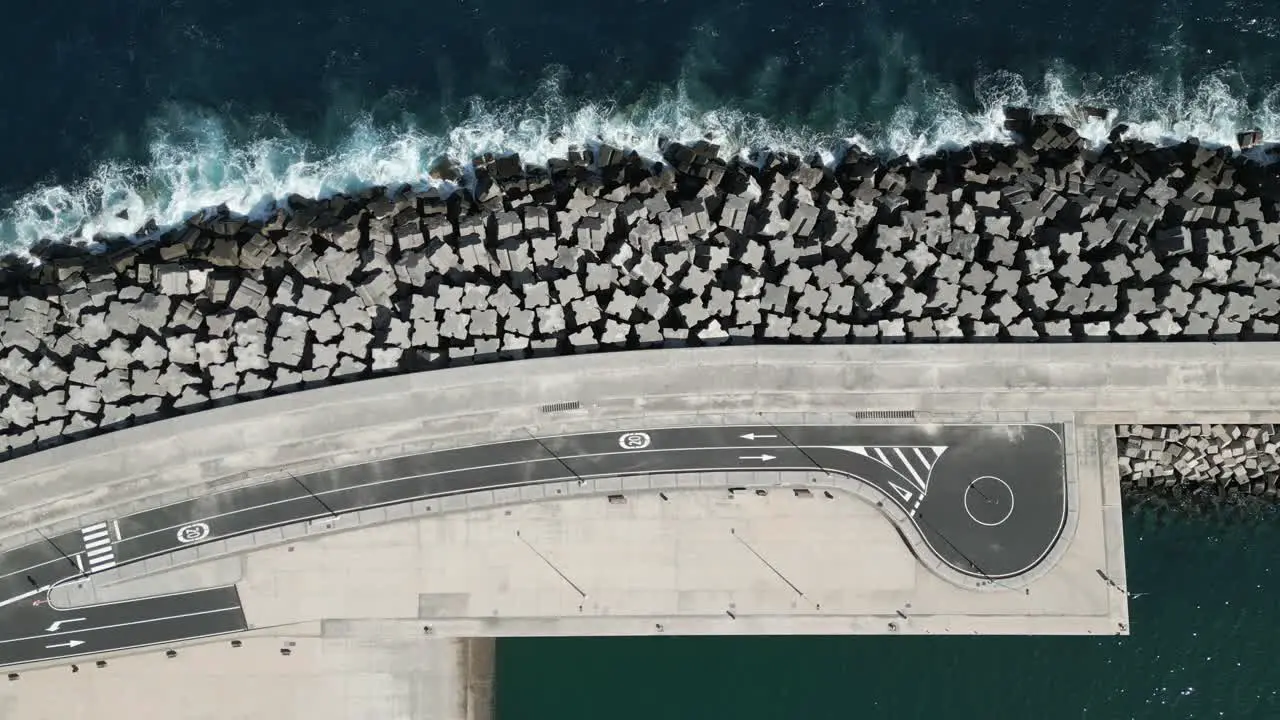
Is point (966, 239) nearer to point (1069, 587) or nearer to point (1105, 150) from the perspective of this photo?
point (1105, 150)

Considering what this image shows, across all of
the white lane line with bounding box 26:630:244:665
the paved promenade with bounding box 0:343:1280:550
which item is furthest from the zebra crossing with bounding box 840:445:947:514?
the white lane line with bounding box 26:630:244:665

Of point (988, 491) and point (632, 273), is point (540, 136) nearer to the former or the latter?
point (632, 273)

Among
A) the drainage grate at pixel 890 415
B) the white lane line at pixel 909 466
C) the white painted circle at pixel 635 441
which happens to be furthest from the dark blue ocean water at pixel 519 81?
the white lane line at pixel 909 466

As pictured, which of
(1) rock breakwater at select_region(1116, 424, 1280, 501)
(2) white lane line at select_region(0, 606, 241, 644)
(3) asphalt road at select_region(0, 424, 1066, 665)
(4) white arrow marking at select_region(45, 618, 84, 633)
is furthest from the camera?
(1) rock breakwater at select_region(1116, 424, 1280, 501)

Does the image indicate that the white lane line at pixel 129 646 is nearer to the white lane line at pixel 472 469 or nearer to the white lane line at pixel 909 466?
the white lane line at pixel 472 469

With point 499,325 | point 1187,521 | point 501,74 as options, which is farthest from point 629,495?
point 1187,521

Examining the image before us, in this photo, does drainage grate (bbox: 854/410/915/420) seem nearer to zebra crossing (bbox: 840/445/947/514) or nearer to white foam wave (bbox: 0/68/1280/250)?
zebra crossing (bbox: 840/445/947/514)
